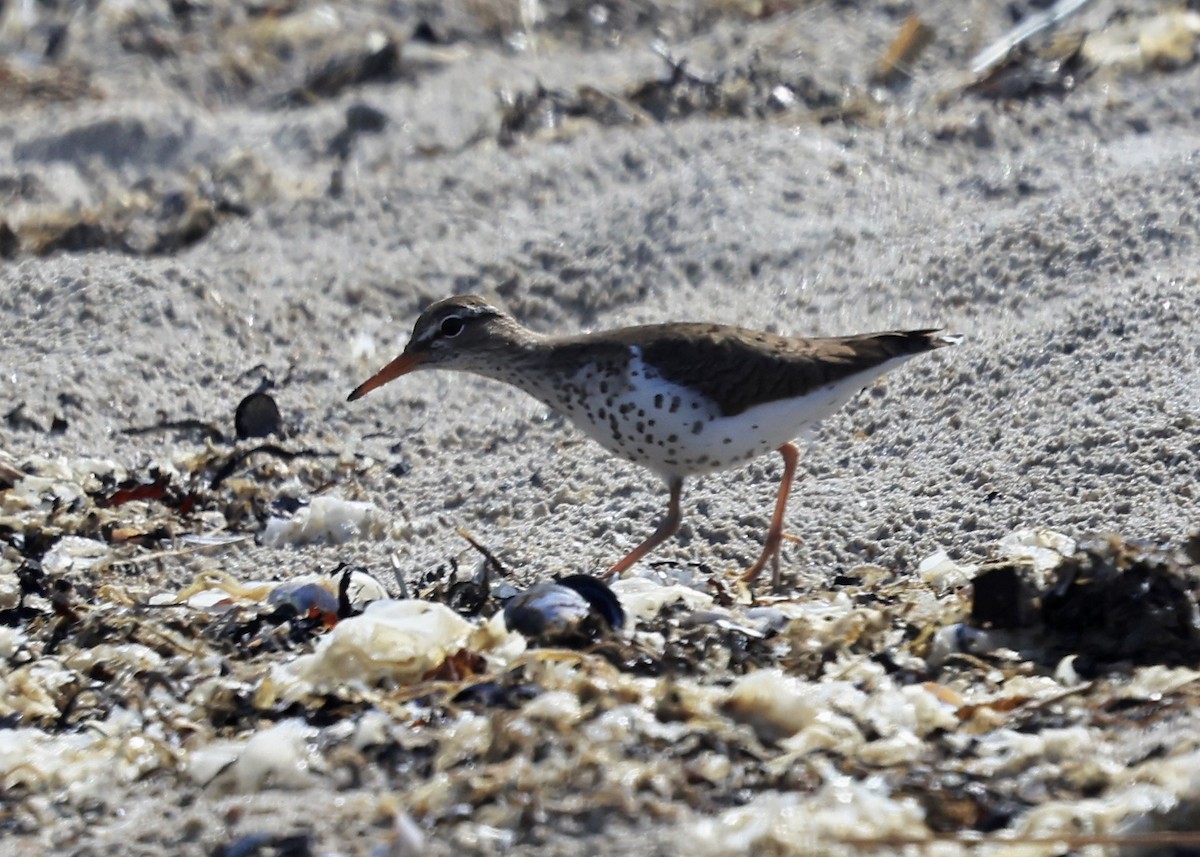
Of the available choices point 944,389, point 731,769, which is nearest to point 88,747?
point 731,769

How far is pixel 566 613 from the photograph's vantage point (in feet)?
14.5

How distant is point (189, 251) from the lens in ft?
29.1

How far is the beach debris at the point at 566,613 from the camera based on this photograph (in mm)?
4367

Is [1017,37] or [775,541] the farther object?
[1017,37]

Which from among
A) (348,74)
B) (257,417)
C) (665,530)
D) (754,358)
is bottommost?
(665,530)

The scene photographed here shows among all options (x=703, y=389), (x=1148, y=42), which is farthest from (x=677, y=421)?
(x=1148, y=42)

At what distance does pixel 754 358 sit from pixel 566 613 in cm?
142

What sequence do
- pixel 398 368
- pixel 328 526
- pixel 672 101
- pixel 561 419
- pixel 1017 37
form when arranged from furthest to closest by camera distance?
pixel 1017 37, pixel 672 101, pixel 561 419, pixel 398 368, pixel 328 526

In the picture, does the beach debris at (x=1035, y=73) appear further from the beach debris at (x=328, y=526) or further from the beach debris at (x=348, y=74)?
the beach debris at (x=328, y=526)

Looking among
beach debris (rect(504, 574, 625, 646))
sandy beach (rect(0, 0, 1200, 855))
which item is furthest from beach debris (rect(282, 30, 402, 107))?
beach debris (rect(504, 574, 625, 646))

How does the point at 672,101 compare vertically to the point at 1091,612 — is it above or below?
above

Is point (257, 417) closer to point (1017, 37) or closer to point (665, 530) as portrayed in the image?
point (665, 530)

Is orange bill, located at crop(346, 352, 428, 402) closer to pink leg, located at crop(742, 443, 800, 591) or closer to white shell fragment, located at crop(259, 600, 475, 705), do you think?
pink leg, located at crop(742, 443, 800, 591)

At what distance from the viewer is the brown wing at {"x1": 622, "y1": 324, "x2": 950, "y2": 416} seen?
17.5 feet
